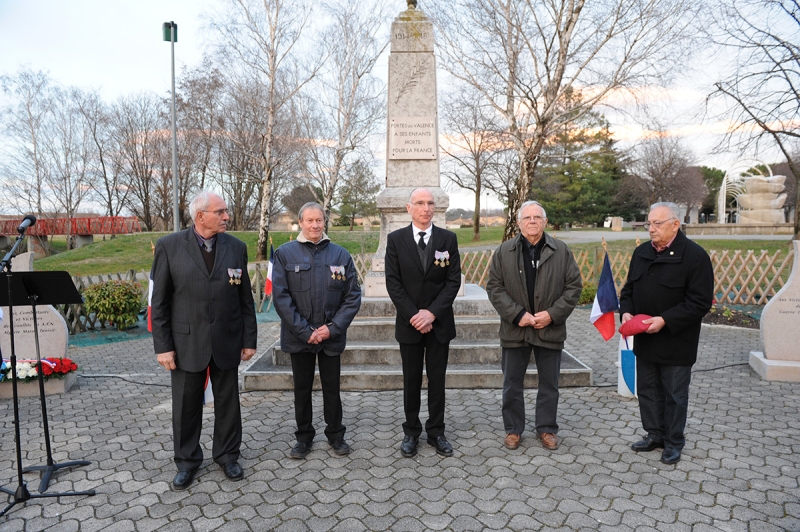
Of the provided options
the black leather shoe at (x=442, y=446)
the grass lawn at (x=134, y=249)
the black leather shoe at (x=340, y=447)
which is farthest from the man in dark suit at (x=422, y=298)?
the grass lawn at (x=134, y=249)

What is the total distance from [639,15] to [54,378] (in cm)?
1571

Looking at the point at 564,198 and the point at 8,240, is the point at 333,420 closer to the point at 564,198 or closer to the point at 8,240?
the point at 564,198

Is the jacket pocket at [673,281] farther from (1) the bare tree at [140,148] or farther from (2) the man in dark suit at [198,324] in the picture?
(1) the bare tree at [140,148]

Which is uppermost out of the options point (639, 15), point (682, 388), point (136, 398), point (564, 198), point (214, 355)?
point (639, 15)

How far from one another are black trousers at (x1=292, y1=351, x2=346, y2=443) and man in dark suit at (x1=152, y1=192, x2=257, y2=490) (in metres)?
0.48

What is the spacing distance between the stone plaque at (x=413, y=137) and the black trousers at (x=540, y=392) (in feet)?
13.0

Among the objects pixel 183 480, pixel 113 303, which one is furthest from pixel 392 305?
pixel 113 303

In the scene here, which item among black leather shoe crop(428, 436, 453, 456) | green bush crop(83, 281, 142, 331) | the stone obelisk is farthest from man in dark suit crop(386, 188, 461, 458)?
green bush crop(83, 281, 142, 331)

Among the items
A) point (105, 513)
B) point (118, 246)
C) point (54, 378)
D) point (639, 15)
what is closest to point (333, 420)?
point (105, 513)

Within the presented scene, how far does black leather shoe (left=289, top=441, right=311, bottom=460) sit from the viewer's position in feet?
12.7

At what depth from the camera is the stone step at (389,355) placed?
588cm

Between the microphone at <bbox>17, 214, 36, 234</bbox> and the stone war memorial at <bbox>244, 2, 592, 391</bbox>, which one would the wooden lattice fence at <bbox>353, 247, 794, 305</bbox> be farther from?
the microphone at <bbox>17, 214, 36, 234</bbox>

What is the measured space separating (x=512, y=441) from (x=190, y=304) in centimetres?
266

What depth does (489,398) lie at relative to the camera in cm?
520
